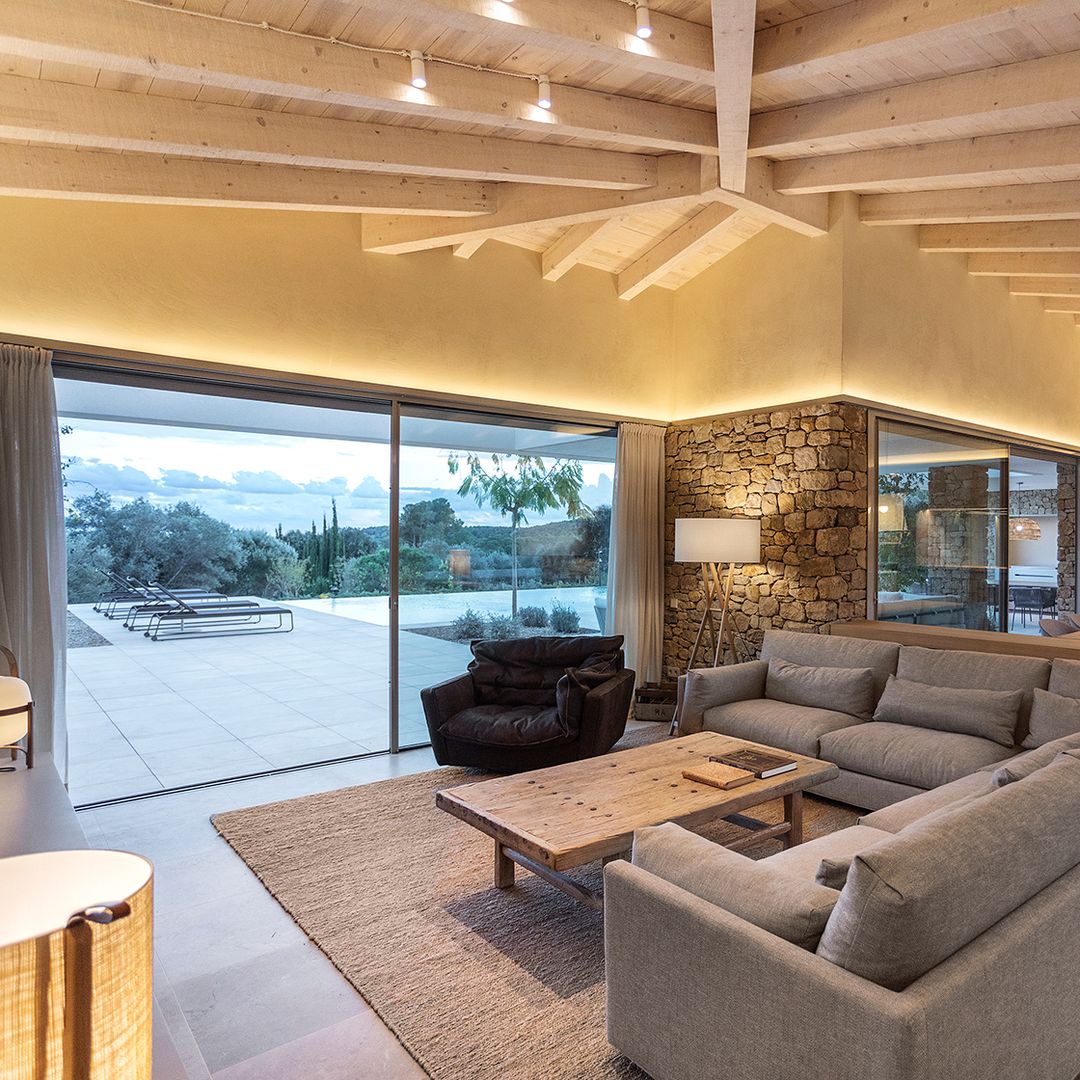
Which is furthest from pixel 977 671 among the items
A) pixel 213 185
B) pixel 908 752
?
pixel 213 185

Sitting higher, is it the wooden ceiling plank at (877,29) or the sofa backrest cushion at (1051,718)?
the wooden ceiling plank at (877,29)

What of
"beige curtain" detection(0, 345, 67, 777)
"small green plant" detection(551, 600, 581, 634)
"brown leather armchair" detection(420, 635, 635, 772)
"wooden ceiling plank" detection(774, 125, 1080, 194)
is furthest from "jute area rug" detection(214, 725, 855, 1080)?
"wooden ceiling plank" detection(774, 125, 1080, 194)

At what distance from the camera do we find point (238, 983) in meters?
2.64

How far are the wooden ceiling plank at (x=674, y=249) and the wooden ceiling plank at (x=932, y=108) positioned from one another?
1264 millimetres

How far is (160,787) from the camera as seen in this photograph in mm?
4496

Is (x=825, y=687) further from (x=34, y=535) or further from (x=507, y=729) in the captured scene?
(x=34, y=535)

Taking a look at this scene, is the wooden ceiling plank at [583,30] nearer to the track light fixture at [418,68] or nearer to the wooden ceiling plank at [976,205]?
the track light fixture at [418,68]

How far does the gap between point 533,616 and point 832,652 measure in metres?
2.29

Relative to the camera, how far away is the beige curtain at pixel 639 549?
651 cm

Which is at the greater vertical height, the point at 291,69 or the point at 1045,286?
the point at 1045,286

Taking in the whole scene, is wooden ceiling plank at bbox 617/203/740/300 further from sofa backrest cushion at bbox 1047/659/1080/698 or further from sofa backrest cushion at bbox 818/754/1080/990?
sofa backrest cushion at bbox 818/754/1080/990

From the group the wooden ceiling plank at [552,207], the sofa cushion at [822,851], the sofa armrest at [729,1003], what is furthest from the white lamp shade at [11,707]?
the wooden ceiling plank at [552,207]

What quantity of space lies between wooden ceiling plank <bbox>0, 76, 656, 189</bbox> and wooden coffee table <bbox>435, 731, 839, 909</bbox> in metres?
3.00

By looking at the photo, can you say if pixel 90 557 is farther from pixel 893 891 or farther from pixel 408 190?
pixel 893 891
